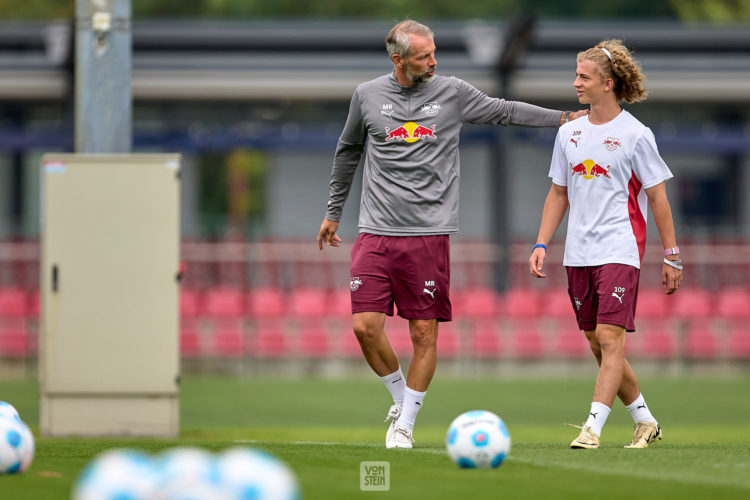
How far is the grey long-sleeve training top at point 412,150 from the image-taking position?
7.75m

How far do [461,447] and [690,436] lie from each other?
233 inches

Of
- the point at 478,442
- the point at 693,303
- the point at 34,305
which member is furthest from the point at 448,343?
the point at 478,442

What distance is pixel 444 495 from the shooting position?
5.60m

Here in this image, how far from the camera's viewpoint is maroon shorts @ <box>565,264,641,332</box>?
7.57 m

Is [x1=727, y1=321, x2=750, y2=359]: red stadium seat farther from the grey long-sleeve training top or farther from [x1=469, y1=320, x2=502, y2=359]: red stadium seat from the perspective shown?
the grey long-sleeve training top

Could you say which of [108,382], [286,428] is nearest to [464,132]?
[286,428]

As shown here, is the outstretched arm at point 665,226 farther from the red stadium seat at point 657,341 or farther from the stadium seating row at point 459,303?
the red stadium seat at point 657,341

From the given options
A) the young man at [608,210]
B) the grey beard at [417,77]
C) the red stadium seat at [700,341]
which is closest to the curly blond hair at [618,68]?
the young man at [608,210]

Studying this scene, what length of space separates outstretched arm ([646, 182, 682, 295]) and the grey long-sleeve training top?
1.08 m

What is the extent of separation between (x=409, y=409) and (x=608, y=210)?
5.20 ft

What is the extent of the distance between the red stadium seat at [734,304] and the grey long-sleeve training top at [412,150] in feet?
44.5

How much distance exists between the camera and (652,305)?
20516 mm

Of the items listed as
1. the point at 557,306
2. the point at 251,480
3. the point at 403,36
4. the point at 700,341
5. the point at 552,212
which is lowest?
the point at 700,341

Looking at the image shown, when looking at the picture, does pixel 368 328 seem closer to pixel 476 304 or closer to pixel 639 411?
pixel 639 411
